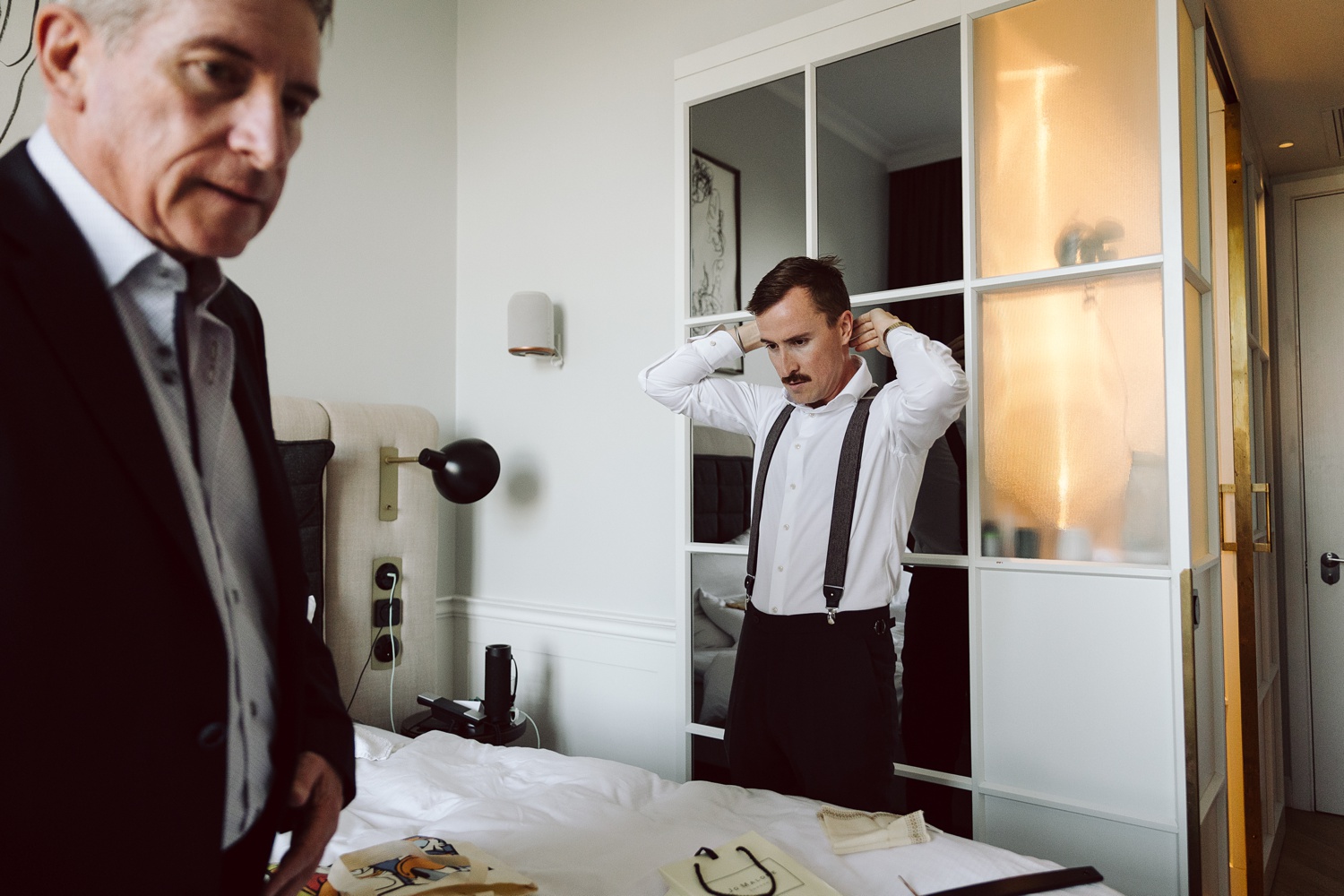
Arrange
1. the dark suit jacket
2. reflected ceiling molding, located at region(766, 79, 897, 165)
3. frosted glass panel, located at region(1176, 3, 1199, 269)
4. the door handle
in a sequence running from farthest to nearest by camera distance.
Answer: the door handle
reflected ceiling molding, located at region(766, 79, 897, 165)
frosted glass panel, located at region(1176, 3, 1199, 269)
the dark suit jacket

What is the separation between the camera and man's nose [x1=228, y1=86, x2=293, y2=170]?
2.05 ft

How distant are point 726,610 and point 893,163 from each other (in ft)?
4.56

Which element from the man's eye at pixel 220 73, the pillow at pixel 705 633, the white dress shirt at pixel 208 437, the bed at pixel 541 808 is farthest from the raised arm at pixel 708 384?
the man's eye at pixel 220 73

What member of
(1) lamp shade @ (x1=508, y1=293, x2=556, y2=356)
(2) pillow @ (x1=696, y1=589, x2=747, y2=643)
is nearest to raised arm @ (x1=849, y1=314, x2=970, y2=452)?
(2) pillow @ (x1=696, y1=589, x2=747, y2=643)

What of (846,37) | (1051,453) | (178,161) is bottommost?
(1051,453)

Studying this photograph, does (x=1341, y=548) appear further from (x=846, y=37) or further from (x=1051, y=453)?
(x=846, y=37)

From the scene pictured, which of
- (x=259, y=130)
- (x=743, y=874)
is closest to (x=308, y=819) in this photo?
(x=259, y=130)

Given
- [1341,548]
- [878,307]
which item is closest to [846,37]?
[878,307]

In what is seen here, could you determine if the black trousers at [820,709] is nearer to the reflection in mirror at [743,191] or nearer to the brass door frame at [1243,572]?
the reflection in mirror at [743,191]

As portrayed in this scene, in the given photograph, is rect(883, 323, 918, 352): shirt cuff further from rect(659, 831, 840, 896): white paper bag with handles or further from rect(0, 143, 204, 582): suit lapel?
rect(0, 143, 204, 582): suit lapel

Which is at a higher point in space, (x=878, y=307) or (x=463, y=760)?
(x=878, y=307)

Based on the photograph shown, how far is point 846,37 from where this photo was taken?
2.34 meters

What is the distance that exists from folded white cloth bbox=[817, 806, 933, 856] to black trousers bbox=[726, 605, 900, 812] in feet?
0.85

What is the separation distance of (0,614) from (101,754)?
12 cm
